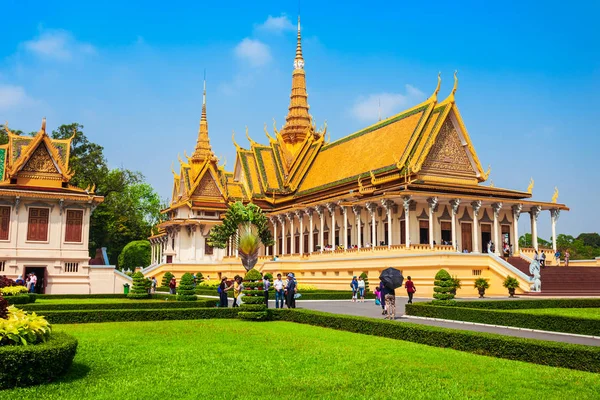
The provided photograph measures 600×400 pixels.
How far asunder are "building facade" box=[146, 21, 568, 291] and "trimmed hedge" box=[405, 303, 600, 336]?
11.5 m

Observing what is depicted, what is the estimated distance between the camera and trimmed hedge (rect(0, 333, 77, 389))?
7793 millimetres

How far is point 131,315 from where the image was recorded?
707 inches

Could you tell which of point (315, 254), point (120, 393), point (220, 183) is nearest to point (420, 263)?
point (315, 254)

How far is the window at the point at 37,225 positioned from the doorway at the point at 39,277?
1678 millimetres

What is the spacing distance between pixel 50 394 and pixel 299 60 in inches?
Result: 2189

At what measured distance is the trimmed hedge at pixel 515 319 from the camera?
13.1 metres

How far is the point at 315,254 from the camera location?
129ft

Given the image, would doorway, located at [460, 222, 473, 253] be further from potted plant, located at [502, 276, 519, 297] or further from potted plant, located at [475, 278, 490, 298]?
potted plant, located at [502, 276, 519, 297]

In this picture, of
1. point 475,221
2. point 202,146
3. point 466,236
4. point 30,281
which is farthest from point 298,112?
point 30,281

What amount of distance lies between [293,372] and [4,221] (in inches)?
1108

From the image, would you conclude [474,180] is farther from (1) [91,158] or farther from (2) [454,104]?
(1) [91,158]

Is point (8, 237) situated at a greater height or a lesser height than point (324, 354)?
greater

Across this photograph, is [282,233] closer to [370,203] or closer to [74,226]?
[370,203]

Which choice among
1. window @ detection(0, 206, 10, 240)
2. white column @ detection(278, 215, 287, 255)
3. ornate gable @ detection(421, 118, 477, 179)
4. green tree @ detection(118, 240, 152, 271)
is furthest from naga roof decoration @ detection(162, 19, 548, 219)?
window @ detection(0, 206, 10, 240)
